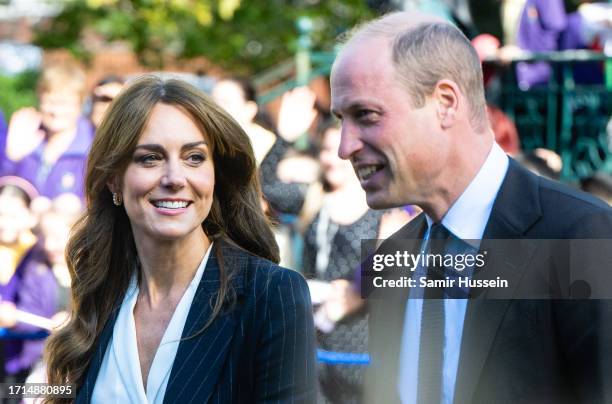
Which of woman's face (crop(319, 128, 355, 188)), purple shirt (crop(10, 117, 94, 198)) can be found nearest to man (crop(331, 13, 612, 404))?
woman's face (crop(319, 128, 355, 188))

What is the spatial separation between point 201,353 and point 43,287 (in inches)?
98.7

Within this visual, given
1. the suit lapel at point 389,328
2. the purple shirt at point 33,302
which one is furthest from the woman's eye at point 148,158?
the purple shirt at point 33,302

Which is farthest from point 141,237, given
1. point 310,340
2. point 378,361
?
point 378,361

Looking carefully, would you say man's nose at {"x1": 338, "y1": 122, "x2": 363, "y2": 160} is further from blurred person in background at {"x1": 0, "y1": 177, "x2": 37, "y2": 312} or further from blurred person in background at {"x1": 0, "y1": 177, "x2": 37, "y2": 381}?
blurred person in background at {"x1": 0, "y1": 177, "x2": 37, "y2": 312}

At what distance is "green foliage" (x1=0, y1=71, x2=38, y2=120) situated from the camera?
1838 cm

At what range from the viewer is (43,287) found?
4918 mm

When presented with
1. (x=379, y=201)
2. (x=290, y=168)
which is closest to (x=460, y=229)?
(x=379, y=201)

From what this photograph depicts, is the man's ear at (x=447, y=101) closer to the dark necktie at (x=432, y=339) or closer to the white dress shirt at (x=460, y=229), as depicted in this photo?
the white dress shirt at (x=460, y=229)

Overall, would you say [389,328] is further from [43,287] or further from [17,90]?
[17,90]

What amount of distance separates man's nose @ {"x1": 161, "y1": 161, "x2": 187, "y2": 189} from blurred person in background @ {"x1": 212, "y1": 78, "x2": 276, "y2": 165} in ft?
10.1

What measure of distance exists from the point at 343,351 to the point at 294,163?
7.46ft

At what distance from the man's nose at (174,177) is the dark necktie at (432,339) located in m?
0.71

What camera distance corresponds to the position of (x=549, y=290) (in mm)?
2035

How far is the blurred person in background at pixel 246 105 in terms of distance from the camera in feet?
19.2
